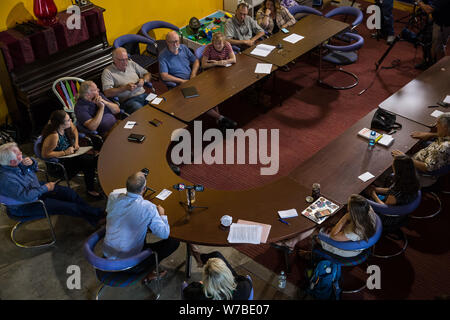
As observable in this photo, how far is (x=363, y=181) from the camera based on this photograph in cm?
469

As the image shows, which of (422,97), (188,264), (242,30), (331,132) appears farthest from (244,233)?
(242,30)

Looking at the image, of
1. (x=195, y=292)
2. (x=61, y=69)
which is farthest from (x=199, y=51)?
(x=195, y=292)

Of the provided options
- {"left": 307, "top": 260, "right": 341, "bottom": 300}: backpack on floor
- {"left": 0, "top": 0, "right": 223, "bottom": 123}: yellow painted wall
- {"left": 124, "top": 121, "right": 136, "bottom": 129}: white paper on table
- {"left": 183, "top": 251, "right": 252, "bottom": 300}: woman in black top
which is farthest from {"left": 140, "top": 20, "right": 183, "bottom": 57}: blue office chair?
{"left": 183, "top": 251, "right": 252, "bottom": 300}: woman in black top

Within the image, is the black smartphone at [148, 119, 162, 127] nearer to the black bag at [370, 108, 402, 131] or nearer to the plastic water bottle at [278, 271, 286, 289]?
the plastic water bottle at [278, 271, 286, 289]

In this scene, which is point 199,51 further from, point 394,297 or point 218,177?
point 394,297

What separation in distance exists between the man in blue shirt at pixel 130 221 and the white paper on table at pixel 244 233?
1.92 feet

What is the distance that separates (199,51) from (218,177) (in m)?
2.22

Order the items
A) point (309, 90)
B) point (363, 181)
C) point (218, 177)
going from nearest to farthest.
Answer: point (363, 181), point (218, 177), point (309, 90)

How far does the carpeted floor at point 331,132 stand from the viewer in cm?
474

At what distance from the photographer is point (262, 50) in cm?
696

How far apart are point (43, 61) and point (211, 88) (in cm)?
238

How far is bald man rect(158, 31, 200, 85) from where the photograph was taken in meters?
6.48

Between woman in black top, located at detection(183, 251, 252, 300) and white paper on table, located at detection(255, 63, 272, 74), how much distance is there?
11.8 ft

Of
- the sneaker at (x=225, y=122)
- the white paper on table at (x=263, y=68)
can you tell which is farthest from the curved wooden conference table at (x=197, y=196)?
the white paper on table at (x=263, y=68)
